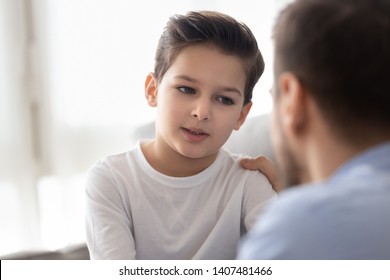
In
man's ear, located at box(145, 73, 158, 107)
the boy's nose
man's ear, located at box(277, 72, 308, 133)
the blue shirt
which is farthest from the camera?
man's ear, located at box(145, 73, 158, 107)

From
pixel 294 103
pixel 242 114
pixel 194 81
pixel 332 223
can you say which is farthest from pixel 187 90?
pixel 332 223

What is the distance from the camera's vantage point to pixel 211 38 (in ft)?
3.66

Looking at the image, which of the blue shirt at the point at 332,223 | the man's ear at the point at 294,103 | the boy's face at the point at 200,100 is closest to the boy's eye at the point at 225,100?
the boy's face at the point at 200,100

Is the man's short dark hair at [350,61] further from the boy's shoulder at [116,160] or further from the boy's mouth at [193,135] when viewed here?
the boy's shoulder at [116,160]

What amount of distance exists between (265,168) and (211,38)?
28 centimetres

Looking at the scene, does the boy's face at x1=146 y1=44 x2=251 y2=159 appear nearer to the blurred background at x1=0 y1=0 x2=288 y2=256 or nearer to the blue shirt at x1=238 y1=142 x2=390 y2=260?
the blurred background at x1=0 y1=0 x2=288 y2=256

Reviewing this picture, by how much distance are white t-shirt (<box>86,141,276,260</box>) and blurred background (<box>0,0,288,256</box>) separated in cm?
43

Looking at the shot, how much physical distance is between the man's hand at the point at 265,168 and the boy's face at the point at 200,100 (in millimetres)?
71

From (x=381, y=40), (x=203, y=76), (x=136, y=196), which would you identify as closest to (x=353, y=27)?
(x=381, y=40)

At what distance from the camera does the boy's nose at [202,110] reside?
3.60 feet

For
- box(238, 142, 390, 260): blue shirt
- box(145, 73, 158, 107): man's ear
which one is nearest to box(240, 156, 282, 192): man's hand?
box(145, 73, 158, 107): man's ear

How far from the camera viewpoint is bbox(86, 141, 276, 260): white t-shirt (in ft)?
3.67

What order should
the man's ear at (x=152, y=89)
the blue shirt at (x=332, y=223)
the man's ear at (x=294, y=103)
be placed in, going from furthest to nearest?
the man's ear at (x=152, y=89)
the man's ear at (x=294, y=103)
the blue shirt at (x=332, y=223)

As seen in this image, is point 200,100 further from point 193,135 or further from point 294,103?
point 294,103
